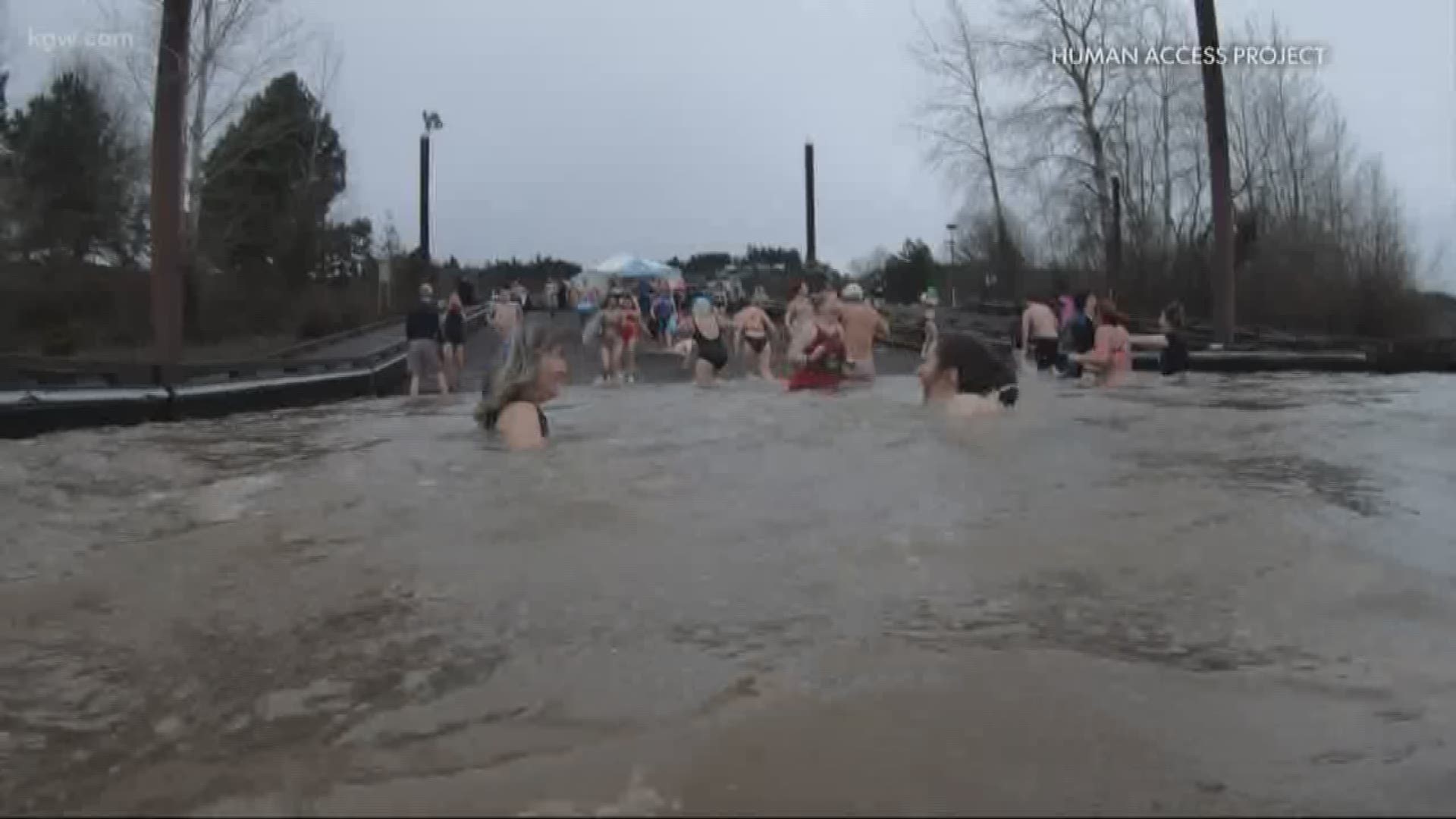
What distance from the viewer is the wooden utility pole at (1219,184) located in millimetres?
21250

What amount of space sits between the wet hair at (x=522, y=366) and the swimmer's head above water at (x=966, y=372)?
3034mm

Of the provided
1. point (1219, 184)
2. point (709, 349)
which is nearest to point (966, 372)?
point (709, 349)

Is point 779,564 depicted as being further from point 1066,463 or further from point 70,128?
point 70,128

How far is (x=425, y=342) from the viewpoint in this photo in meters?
18.8

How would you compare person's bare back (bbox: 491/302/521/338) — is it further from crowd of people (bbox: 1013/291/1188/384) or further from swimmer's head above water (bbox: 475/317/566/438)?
swimmer's head above water (bbox: 475/317/566/438)

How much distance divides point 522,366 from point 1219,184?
15.9 metres

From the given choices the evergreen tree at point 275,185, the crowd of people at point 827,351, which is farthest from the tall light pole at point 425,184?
the crowd of people at point 827,351

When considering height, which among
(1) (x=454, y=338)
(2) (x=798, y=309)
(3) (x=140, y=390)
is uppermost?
(2) (x=798, y=309)

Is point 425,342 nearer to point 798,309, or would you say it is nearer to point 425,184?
point 798,309

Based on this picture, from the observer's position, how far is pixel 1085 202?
135 ft

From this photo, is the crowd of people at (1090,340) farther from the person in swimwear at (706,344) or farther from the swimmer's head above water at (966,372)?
Result: the swimmer's head above water at (966,372)

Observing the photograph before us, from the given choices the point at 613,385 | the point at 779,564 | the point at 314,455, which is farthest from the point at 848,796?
the point at 613,385

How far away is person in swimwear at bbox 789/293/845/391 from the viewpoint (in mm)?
14766

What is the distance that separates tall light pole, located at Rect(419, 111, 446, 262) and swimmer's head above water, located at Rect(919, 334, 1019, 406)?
39269 millimetres
